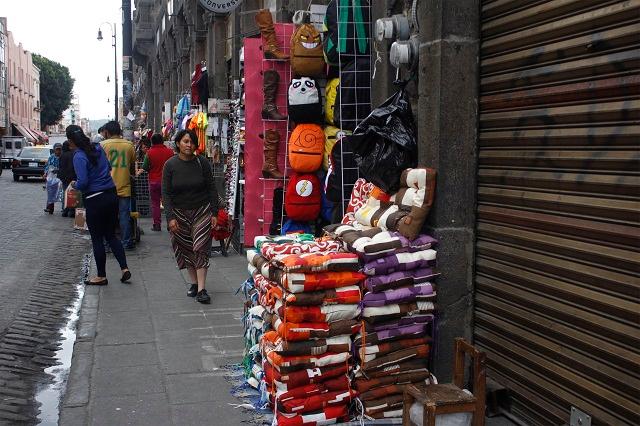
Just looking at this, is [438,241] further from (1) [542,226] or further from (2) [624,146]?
(2) [624,146]

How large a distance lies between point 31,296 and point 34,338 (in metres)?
2.03

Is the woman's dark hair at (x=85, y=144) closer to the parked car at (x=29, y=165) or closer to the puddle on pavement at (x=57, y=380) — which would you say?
the puddle on pavement at (x=57, y=380)

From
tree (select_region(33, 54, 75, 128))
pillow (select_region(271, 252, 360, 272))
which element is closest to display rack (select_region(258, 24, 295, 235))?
pillow (select_region(271, 252, 360, 272))

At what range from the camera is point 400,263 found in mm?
4410

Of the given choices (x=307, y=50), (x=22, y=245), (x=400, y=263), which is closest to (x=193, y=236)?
(x=307, y=50)

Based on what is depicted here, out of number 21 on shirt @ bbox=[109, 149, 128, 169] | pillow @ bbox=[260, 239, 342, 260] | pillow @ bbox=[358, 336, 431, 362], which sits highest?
number 21 on shirt @ bbox=[109, 149, 128, 169]

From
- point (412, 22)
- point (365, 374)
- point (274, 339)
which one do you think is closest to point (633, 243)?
point (365, 374)

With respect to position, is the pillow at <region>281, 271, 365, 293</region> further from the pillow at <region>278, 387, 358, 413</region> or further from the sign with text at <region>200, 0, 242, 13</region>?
the sign with text at <region>200, 0, 242, 13</region>

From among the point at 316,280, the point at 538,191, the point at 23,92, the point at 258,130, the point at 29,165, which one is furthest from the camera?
the point at 23,92

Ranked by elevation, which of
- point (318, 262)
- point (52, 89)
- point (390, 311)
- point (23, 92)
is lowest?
point (390, 311)

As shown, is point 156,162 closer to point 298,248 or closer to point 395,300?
point 298,248

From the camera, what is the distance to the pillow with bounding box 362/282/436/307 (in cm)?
432

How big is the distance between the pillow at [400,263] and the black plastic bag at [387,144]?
2.19ft

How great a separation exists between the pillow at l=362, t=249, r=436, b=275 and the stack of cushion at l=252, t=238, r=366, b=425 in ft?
0.31
